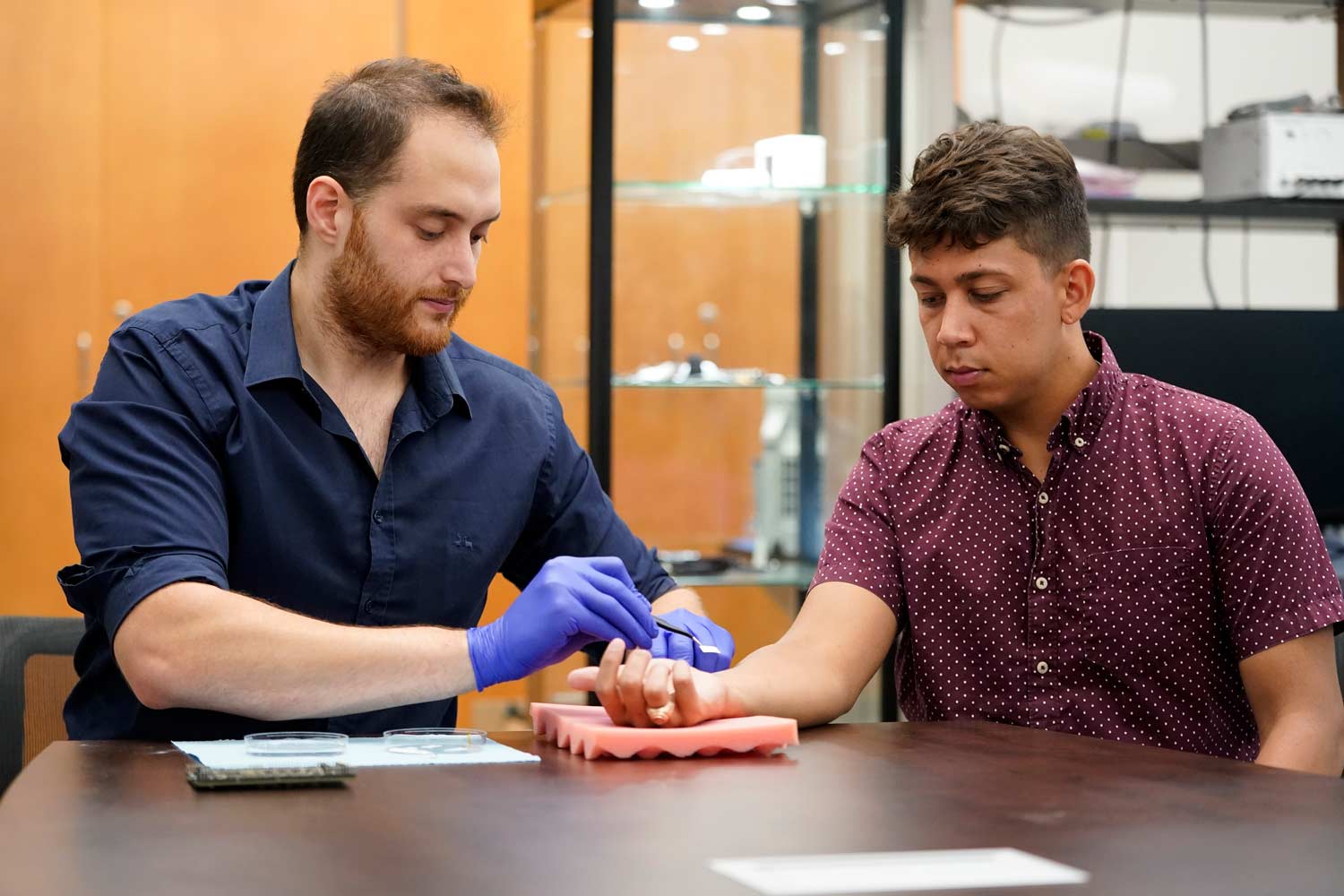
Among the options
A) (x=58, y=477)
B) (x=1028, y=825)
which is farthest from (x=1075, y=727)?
(x=58, y=477)

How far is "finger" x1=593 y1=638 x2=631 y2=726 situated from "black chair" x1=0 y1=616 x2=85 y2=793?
635mm

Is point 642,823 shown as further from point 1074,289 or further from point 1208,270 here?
point 1208,270

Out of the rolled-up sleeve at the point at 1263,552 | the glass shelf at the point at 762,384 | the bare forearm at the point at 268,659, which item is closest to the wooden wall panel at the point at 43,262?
the glass shelf at the point at 762,384

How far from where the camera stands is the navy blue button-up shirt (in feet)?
4.71

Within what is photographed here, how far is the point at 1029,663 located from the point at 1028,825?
67cm

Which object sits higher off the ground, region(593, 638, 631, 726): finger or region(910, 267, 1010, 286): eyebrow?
region(910, 267, 1010, 286): eyebrow

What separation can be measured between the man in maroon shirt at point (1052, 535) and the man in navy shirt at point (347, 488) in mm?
239

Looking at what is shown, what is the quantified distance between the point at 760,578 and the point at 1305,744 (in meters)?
1.51

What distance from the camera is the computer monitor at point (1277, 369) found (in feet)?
9.11

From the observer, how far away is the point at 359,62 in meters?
3.33

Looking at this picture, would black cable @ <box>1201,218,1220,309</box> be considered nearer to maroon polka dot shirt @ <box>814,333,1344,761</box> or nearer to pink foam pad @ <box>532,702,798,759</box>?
maroon polka dot shirt @ <box>814,333,1344,761</box>

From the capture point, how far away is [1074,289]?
1.65 metres

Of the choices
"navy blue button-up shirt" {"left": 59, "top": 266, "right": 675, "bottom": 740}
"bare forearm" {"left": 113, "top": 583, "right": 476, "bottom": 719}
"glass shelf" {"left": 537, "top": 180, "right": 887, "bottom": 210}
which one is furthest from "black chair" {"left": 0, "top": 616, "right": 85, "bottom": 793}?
"glass shelf" {"left": 537, "top": 180, "right": 887, "bottom": 210}

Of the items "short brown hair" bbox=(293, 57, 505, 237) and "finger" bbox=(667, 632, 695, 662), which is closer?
"finger" bbox=(667, 632, 695, 662)
